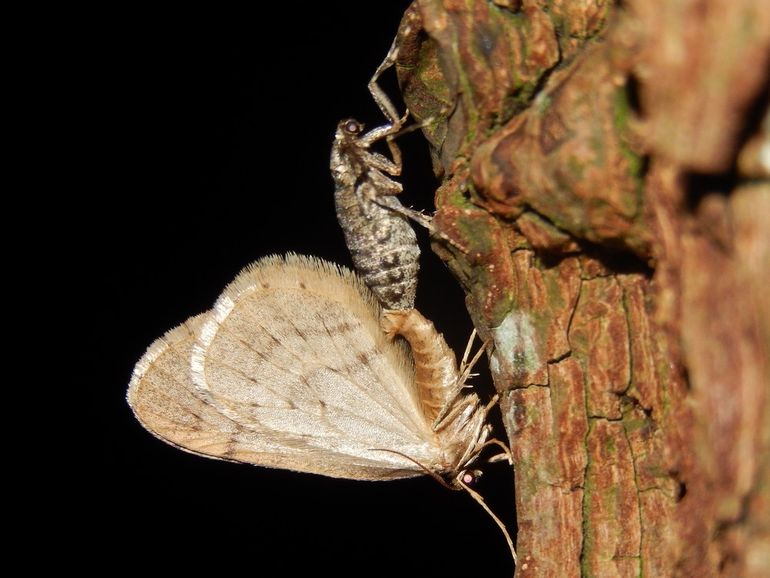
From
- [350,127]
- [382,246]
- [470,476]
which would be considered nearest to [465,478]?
[470,476]

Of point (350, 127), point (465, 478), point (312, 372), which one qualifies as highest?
point (350, 127)

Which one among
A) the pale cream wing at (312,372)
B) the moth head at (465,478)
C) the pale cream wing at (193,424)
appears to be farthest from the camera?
the moth head at (465,478)

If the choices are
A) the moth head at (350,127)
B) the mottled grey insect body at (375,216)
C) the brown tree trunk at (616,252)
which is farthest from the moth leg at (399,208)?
the brown tree trunk at (616,252)

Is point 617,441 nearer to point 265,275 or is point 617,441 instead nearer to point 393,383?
point 393,383

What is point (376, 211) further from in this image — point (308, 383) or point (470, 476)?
point (470, 476)

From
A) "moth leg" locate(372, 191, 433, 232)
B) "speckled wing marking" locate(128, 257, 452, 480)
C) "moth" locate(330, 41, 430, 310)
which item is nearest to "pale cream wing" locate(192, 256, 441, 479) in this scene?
"speckled wing marking" locate(128, 257, 452, 480)

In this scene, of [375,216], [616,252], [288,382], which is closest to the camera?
[616,252]

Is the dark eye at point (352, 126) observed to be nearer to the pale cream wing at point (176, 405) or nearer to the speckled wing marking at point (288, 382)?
the speckled wing marking at point (288, 382)

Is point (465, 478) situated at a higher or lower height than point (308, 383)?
lower
